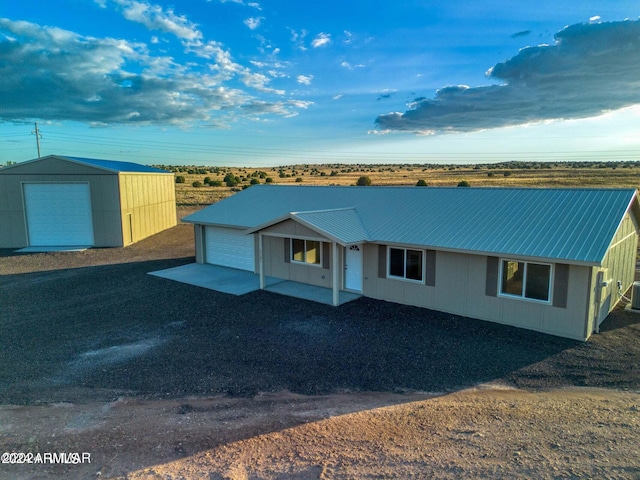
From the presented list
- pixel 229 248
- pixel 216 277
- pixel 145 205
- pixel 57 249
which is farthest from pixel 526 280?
pixel 145 205

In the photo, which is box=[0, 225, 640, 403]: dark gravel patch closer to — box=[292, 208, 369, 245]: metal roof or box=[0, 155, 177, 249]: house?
box=[292, 208, 369, 245]: metal roof

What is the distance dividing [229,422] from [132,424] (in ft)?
5.48

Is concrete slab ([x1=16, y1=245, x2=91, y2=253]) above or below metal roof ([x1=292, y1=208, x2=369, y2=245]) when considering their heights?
below

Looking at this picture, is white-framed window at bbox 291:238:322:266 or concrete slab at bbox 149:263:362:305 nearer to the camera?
concrete slab at bbox 149:263:362:305

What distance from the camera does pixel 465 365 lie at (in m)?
9.95

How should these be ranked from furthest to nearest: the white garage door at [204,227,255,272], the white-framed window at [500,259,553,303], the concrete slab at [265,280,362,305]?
the white garage door at [204,227,255,272]
the concrete slab at [265,280,362,305]
the white-framed window at [500,259,553,303]

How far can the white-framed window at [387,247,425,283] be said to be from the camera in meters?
14.3

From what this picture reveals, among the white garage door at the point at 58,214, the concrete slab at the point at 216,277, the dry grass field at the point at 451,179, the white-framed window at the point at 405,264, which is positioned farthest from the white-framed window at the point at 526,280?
the dry grass field at the point at 451,179

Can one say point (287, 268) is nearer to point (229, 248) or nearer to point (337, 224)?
point (337, 224)

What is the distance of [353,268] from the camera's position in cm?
1603

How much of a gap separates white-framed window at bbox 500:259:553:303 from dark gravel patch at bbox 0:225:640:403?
3.54 ft

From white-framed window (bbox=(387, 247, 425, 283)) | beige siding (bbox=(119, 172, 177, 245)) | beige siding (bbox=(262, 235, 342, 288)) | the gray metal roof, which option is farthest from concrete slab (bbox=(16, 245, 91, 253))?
white-framed window (bbox=(387, 247, 425, 283))

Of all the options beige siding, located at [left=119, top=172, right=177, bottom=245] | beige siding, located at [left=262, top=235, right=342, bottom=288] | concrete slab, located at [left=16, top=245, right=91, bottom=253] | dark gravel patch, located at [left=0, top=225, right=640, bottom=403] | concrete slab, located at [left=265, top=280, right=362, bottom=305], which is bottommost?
dark gravel patch, located at [left=0, top=225, right=640, bottom=403]

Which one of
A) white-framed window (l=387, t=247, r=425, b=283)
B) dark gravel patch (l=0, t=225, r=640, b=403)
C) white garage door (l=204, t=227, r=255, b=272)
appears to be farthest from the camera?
white garage door (l=204, t=227, r=255, b=272)
